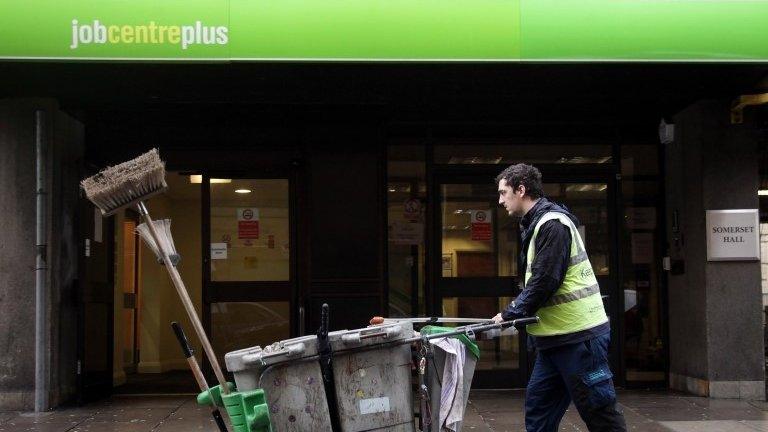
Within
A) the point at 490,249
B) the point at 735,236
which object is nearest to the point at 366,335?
the point at 490,249

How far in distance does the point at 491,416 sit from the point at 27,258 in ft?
14.5

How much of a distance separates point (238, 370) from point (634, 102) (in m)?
5.59

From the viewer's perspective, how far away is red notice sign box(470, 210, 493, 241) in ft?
30.2

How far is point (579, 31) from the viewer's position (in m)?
7.23

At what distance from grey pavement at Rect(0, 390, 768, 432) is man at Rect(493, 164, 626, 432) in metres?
2.25

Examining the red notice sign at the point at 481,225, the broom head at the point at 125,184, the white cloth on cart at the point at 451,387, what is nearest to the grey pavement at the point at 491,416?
the red notice sign at the point at 481,225

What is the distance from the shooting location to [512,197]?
5.21 meters

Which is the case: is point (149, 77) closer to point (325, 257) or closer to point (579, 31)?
point (325, 257)

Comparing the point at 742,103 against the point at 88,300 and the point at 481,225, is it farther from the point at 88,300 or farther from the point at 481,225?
the point at 88,300

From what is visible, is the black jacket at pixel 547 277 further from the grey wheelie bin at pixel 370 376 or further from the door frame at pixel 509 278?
the door frame at pixel 509 278

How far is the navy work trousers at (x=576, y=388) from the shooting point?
15.7ft

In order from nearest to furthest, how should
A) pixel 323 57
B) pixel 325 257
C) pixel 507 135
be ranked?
pixel 323 57
pixel 325 257
pixel 507 135

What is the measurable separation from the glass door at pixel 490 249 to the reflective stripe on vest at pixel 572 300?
4.05 metres

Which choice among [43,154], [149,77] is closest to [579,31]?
[149,77]
